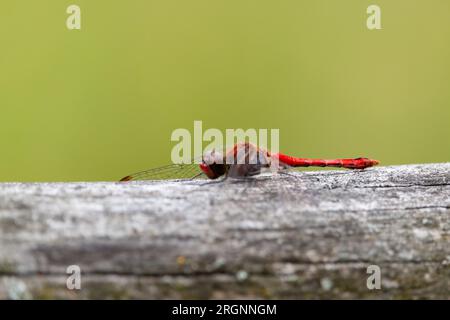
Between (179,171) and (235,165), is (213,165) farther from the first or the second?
(179,171)

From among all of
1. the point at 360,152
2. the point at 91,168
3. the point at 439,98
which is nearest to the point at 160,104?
the point at 91,168

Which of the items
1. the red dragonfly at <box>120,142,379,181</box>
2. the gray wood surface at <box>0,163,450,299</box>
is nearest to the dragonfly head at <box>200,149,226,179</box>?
the red dragonfly at <box>120,142,379,181</box>

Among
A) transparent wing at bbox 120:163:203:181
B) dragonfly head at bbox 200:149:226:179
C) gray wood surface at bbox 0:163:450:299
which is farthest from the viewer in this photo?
transparent wing at bbox 120:163:203:181

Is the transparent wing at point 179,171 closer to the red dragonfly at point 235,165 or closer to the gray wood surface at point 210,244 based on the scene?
the red dragonfly at point 235,165

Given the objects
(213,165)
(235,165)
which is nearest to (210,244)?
(235,165)

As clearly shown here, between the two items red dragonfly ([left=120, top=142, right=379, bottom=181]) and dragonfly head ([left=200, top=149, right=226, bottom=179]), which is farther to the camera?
dragonfly head ([left=200, top=149, right=226, bottom=179])

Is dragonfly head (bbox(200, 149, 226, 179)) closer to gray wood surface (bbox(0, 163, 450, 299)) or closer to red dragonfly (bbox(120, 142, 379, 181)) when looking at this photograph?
red dragonfly (bbox(120, 142, 379, 181))

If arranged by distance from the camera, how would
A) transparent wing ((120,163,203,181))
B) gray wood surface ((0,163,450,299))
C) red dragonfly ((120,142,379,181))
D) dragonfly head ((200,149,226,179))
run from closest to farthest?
gray wood surface ((0,163,450,299))
red dragonfly ((120,142,379,181))
dragonfly head ((200,149,226,179))
transparent wing ((120,163,203,181))

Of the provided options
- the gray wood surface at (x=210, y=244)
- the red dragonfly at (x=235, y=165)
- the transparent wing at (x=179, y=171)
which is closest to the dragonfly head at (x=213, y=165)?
the red dragonfly at (x=235, y=165)
